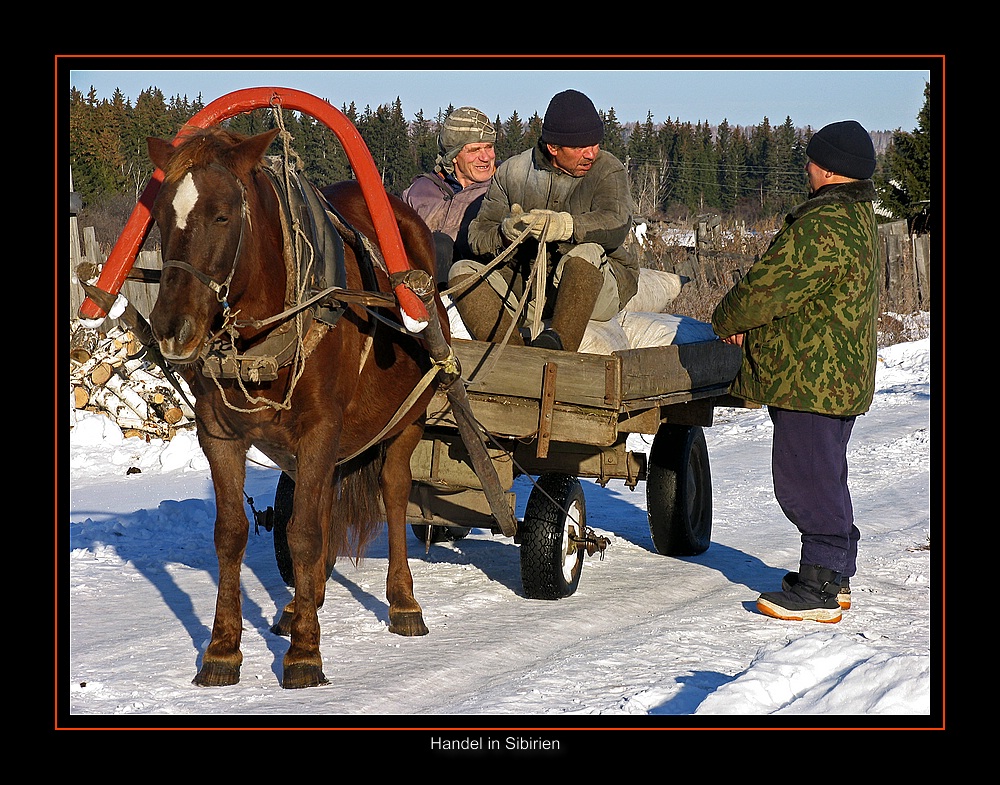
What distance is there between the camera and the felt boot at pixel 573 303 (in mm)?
5668

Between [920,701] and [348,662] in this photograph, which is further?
[348,662]

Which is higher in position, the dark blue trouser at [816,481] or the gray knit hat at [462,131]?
the gray knit hat at [462,131]

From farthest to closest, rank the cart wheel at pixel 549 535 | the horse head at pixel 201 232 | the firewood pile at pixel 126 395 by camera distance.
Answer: the firewood pile at pixel 126 395
the cart wheel at pixel 549 535
the horse head at pixel 201 232

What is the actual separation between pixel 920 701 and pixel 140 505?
19.8ft

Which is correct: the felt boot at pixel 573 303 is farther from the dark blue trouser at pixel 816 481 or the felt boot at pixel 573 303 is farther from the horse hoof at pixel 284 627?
the horse hoof at pixel 284 627

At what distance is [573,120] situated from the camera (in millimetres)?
5691

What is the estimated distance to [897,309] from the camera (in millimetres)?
19609

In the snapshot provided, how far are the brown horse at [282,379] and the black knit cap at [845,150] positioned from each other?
6.23 ft

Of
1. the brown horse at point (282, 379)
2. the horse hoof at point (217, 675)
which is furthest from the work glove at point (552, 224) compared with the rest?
the horse hoof at point (217, 675)

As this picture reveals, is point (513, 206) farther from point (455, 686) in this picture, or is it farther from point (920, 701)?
point (920, 701)

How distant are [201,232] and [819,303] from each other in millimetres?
2739

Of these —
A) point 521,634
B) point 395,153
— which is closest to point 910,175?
point 395,153

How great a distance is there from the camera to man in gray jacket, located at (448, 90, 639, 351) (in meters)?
5.69
